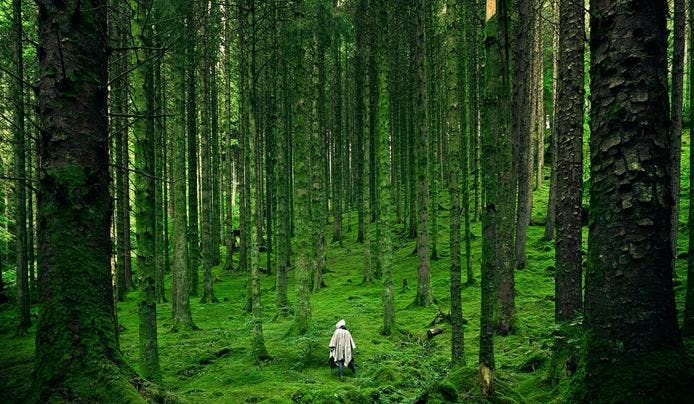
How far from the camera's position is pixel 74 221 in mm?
2811

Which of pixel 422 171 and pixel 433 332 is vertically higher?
pixel 422 171

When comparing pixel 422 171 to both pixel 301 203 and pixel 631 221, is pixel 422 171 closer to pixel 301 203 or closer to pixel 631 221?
pixel 301 203

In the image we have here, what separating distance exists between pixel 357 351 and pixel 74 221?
915 cm

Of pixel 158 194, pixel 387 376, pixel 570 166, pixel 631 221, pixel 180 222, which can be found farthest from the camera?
pixel 158 194

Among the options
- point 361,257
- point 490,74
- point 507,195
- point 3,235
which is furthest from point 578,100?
point 3,235

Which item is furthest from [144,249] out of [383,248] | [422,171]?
[422,171]

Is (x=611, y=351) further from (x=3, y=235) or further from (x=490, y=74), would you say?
(x=3, y=235)

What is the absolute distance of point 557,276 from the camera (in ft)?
22.9

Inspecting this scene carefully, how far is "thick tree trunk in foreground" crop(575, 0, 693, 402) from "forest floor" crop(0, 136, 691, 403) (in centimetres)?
293

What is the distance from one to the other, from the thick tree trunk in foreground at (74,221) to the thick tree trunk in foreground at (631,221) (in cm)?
283

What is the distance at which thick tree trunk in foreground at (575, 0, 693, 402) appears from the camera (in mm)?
2162

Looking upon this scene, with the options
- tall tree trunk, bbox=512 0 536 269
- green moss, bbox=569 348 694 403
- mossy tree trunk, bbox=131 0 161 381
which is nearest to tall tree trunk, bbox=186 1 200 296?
mossy tree trunk, bbox=131 0 161 381

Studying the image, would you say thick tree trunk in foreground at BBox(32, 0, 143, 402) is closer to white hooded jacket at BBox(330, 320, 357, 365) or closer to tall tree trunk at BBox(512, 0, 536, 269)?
white hooded jacket at BBox(330, 320, 357, 365)

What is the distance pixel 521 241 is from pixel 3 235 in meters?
21.1
